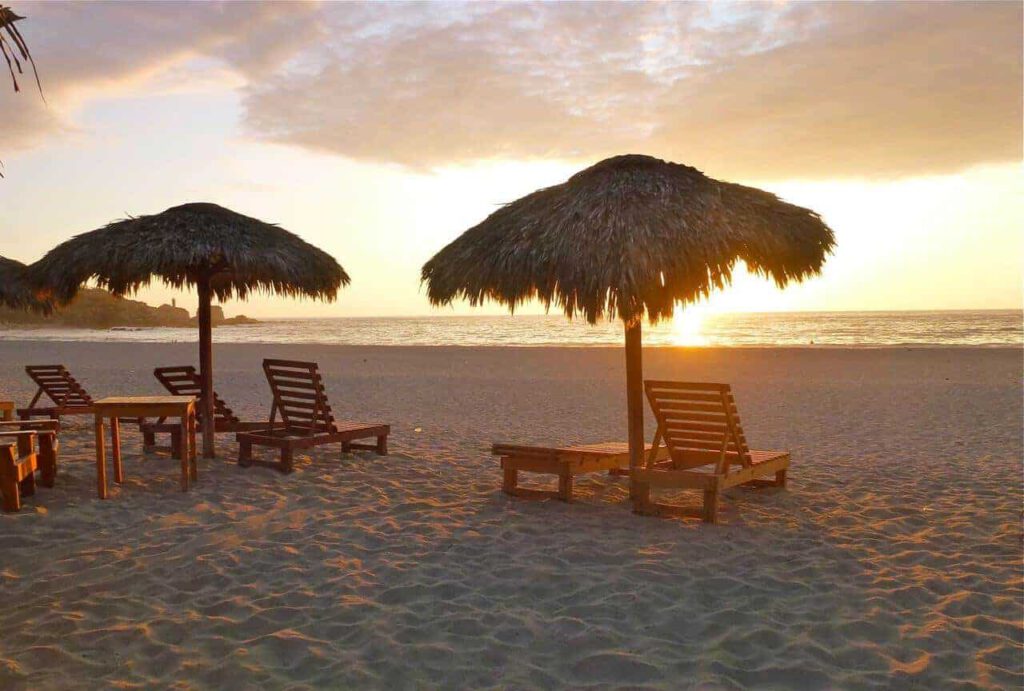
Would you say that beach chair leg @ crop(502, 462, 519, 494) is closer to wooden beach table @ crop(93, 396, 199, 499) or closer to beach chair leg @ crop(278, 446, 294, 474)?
beach chair leg @ crop(278, 446, 294, 474)

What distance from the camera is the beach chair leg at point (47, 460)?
619cm

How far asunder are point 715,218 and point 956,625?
2.85m

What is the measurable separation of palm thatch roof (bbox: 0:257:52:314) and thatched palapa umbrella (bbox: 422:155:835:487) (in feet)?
25.2

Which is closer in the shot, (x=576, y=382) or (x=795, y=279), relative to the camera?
(x=795, y=279)

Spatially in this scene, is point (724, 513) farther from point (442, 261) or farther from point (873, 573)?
point (442, 261)

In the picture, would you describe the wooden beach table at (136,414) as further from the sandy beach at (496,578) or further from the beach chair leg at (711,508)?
the beach chair leg at (711,508)

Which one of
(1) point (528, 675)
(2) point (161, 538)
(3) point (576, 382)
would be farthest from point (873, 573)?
(3) point (576, 382)

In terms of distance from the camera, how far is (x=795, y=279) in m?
6.36

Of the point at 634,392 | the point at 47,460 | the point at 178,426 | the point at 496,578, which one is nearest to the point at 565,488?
the point at 634,392

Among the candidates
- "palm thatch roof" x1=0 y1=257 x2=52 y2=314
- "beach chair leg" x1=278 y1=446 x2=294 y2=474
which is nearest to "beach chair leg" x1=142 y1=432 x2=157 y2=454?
"beach chair leg" x1=278 y1=446 x2=294 y2=474

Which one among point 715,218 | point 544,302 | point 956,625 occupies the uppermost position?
point 715,218

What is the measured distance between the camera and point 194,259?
23.2 ft

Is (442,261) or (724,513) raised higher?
(442,261)

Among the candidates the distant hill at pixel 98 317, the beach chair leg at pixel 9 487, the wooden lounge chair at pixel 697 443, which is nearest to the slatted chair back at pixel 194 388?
the beach chair leg at pixel 9 487
